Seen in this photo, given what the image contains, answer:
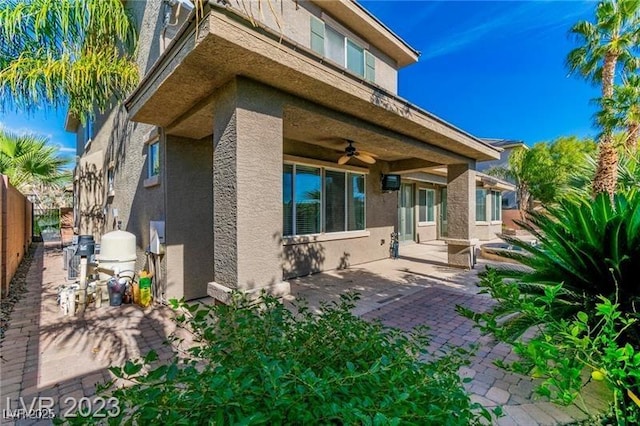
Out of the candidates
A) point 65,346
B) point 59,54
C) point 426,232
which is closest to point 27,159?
point 59,54

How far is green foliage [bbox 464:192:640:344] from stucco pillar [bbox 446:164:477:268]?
16.9 feet

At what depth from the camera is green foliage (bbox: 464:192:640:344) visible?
2910 millimetres

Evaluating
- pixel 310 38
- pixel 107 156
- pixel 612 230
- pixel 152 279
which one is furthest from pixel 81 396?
pixel 107 156

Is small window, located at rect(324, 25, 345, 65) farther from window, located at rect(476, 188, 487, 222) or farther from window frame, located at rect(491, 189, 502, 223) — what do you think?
window frame, located at rect(491, 189, 502, 223)

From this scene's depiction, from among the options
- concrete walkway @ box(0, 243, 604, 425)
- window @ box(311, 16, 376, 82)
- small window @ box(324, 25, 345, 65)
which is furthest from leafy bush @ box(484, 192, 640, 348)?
small window @ box(324, 25, 345, 65)

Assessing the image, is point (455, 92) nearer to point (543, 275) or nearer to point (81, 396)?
point (543, 275)

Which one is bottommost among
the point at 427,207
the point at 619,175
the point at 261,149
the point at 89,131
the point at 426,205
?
the point at 427,207

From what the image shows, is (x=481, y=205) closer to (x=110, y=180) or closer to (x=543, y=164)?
(x=543, y=164)

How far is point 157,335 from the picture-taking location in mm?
4570

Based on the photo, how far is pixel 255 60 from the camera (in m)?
3.25

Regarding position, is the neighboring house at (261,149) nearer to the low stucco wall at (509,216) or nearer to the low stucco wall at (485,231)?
the low stucco wall at (485,231)

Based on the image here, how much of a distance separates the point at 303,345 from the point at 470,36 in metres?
13.2

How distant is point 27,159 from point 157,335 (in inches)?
476

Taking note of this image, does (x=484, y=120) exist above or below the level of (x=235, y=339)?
above
